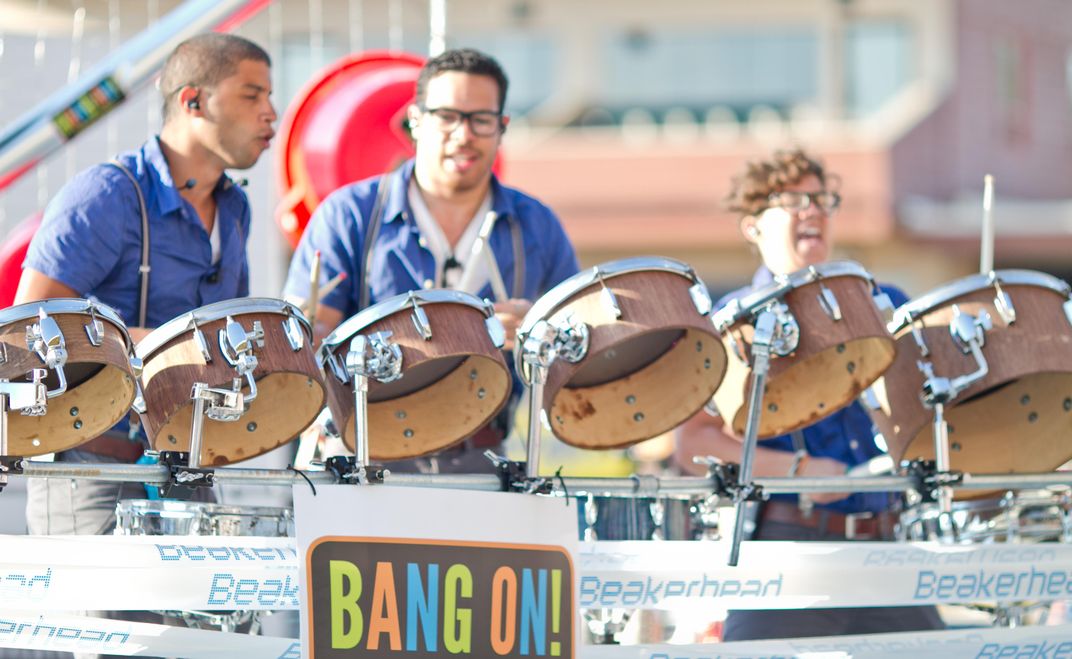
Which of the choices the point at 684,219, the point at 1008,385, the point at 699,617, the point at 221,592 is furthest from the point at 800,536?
the point at 684,219

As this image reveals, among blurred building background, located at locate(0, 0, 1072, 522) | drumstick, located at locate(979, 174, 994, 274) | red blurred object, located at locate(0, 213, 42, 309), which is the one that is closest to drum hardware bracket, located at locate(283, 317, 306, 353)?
red blurred object, located at locate(0, 213, 42, 309)

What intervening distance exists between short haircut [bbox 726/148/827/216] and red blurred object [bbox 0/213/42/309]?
6.20 ft

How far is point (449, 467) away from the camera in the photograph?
404 cm

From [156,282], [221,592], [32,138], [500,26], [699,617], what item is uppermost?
[500,26]

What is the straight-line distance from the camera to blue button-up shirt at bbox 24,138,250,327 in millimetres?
3535

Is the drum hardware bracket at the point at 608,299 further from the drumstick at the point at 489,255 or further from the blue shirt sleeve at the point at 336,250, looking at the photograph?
the blue shirt sleeve at the point at 336,250

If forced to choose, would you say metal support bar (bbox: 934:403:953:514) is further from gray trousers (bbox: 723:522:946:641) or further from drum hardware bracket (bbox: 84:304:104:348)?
drum hardware bracket (bbox: 84:304:104:348)

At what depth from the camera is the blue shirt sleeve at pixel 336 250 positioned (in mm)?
4098

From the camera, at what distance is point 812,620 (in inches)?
155

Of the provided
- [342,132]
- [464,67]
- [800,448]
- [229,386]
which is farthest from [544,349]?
[342,132]

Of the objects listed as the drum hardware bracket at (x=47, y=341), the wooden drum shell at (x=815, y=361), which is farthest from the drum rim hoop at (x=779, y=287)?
the drum hardware bracket at (x=47, y=341)

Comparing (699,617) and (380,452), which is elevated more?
(380,452)

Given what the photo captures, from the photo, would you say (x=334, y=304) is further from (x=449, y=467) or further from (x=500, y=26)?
(x=500, y=26)

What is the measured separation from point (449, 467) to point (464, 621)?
35.0 inches
